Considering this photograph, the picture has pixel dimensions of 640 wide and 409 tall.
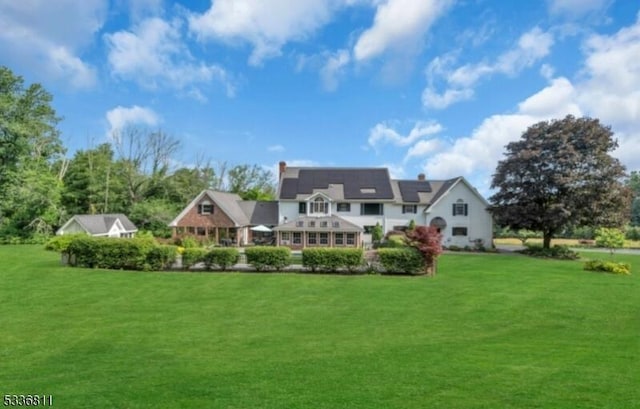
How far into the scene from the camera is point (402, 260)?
19.4m

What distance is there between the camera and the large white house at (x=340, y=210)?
111ft

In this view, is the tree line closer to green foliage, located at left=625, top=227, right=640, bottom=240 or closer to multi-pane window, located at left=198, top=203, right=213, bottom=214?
multi-pane window, located at left=198, top=203, right=213, bottom=214

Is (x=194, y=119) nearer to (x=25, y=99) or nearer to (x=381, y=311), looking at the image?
(x=25, y=99)

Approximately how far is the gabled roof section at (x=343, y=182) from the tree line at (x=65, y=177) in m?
12.4

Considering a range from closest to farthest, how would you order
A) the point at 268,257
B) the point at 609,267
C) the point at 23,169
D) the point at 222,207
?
1. the point at 268,257
2. the point at 609,267
3. the point at 222,207
4. the point at 23,169

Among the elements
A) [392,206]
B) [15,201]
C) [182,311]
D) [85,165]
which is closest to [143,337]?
[182,311]

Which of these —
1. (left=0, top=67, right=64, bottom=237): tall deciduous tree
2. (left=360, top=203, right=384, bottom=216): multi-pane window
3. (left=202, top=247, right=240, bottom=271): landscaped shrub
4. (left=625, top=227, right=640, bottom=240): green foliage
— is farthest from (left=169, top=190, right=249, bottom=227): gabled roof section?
(left=625, top=227, right=640, bottom=240): green foliage

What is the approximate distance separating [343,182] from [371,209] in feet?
14.1

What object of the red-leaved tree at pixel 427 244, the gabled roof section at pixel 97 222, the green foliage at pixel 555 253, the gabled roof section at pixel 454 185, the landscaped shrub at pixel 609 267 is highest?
the gabled roof section at pixel 454 185

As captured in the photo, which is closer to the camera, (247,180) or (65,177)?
(65,177)

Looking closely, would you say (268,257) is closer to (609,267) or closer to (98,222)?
(609,267)

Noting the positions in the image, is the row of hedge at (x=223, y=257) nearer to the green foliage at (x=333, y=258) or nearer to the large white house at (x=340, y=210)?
the green foliage at (x=333, y=258)

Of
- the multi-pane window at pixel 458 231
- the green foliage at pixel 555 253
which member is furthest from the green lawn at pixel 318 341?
the multi-pane window at pixel 458 231

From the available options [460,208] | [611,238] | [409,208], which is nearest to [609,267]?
[611,238]
